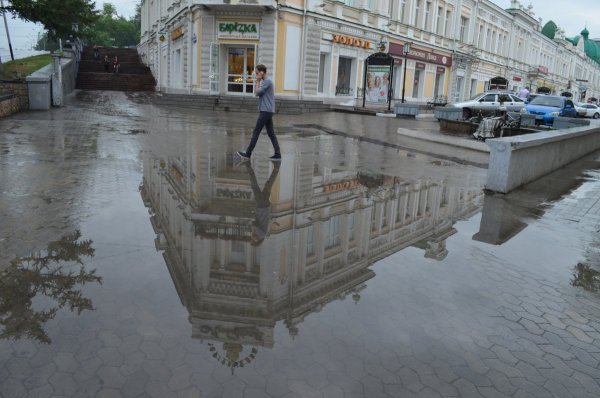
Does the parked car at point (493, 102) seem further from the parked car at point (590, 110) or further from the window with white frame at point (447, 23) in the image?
the window with white frame at point (447, 23)

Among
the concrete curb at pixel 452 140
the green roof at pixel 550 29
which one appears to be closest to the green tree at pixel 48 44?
the concrete curb at pixel 452 140

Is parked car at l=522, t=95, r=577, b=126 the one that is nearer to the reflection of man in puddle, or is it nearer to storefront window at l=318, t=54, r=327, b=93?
storefront window at l=318, t=54, r=327, b=93

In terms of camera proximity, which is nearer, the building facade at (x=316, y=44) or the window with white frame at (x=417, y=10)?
the building facade at (x=316, y=44)

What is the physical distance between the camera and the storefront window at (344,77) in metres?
30.5

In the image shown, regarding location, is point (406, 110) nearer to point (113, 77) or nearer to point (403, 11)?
point (403, 11)

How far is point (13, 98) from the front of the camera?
1708 cm

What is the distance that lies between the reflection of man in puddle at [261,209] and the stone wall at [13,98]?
11.1m

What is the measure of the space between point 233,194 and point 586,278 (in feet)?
15.0

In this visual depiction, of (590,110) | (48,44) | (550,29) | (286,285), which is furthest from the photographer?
(550,29)

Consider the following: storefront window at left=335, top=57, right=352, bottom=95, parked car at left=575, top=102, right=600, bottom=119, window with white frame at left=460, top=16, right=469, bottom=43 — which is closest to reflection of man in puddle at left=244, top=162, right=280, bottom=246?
storefront window at left=335, top=57, right=352, bottom=95

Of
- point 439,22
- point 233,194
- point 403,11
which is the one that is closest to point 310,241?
point 233,194

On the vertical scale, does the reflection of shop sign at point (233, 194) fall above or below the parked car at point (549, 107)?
below

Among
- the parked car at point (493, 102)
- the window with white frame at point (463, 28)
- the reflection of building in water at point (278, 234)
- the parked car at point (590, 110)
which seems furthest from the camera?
the window with white frame at point (463, 28)

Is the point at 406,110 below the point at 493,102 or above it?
below
